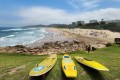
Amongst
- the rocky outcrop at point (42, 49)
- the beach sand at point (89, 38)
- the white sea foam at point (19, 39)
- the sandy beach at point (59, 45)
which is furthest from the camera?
the white sea foam at point (19, 39)

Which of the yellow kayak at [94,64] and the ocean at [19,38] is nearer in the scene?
the yellow kayak at [94,64]

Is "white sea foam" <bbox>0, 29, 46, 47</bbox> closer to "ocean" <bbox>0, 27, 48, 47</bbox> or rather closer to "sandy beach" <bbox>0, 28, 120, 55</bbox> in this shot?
"ocean" <bbox>0, 27, 48, 47</bbox>

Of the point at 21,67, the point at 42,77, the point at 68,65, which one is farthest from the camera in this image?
the point at 21,67

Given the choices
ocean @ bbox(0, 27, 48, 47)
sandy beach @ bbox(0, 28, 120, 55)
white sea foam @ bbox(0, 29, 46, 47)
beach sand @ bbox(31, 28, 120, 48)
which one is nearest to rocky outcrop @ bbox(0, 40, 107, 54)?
sandy beach @ bbox(0, 28, 120, 55)

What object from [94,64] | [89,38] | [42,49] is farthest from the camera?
[89,38]

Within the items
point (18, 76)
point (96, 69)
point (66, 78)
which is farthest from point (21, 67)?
point (96, 69)

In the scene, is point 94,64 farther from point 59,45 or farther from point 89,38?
point 89,38

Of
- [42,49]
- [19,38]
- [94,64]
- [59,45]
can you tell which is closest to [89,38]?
[59,45]

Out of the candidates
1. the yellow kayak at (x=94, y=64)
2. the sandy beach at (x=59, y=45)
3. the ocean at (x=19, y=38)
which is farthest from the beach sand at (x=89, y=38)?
the yellow kayak at (x=94, y=64)

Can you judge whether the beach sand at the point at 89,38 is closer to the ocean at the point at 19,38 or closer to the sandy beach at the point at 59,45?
the sandy beach at the point at 59,45

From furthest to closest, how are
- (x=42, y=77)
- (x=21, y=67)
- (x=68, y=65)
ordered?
(x=21, y=67), (x=68, y=65), (x=42, y=77)

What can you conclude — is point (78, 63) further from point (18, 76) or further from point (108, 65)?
point (18, 76)

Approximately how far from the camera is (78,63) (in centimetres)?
1255

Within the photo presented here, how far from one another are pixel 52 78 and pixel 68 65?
1221mm
